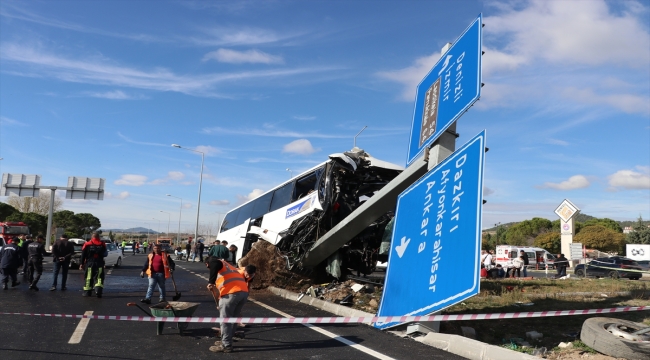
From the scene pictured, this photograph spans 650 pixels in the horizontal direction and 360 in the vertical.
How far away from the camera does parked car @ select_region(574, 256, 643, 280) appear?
25.4 meters

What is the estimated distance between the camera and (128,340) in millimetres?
6895

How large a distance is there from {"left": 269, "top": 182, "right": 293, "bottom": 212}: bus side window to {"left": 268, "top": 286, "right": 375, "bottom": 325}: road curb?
113 inches

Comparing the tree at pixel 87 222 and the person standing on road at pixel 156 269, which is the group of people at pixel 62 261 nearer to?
the person standing on road at pixel 156 269

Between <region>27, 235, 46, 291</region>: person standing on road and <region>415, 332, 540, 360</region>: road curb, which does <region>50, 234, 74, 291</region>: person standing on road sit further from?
<region>415, 332, 540, 360</region>: road curb

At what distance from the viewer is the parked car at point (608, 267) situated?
2538 centimetres

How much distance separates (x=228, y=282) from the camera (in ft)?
22.4

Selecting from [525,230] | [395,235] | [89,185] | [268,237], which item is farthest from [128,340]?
[525,230]

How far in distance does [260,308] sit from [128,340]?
388 centimetres

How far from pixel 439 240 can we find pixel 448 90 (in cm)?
285

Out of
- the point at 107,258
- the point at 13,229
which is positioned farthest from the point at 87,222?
the point at 107,258

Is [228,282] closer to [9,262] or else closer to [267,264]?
[267,264]

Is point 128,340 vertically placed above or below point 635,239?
below

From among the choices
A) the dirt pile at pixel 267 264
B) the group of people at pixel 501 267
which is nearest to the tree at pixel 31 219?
the dirt pile at pixel 267 264

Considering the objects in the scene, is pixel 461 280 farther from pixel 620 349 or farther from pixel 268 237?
pixel 268 237
